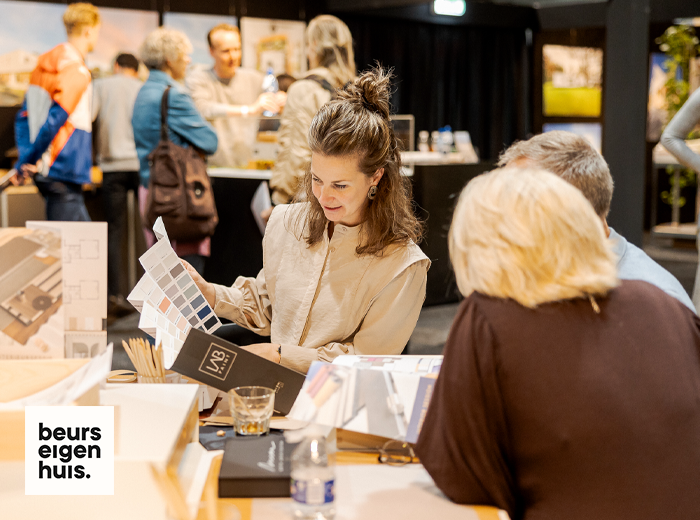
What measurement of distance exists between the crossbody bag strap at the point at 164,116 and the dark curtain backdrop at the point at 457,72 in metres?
4.46

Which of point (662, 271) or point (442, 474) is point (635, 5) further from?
point (442, 474)

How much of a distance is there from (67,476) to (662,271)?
1295 mm

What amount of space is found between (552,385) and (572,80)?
8529 mm

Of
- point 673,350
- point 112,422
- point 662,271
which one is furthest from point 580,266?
point 112,422

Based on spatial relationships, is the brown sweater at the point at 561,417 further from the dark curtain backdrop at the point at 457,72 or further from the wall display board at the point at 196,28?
the dark curtain backdrop at the point at 457,72

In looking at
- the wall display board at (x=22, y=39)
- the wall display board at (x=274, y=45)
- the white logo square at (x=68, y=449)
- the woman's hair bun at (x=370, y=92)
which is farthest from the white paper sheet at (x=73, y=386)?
the wall display board at (x=274, y=45)

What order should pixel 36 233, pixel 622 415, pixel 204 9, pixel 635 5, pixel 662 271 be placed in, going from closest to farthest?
pixel 622 415
pixel 36 233
pixel 662 271
pixel 635 5
pixel 204 9

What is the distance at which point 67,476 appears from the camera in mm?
1110

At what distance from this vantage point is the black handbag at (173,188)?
3.52 m

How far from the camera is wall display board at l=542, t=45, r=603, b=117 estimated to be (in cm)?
882

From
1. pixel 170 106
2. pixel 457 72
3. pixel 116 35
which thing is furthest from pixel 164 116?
pixel 457 72

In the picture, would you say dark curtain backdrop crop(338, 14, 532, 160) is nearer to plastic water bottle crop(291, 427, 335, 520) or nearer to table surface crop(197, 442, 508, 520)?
table surface crop(197, 442, 508, 520)

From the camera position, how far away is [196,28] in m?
6.43

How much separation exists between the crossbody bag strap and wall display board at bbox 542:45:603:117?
654cm
